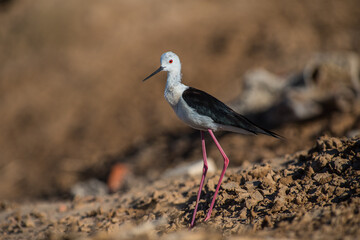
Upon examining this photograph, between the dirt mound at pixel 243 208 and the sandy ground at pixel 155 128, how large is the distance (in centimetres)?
2

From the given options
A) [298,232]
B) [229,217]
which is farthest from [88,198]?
[298,232]

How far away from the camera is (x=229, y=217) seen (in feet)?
11.8

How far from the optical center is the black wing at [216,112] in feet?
12.4

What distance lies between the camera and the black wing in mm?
3766

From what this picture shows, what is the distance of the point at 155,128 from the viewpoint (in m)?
10.3

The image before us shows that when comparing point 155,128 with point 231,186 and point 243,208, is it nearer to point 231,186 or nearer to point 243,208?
point 231,186

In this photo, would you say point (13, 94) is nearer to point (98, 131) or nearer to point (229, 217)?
point (98, 131)

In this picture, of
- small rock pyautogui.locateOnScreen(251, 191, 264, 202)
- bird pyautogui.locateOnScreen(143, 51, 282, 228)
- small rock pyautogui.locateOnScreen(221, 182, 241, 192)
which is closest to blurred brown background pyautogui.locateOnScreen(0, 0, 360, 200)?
small rock pyautogui.locateOnScreen(221, 182, 241, 192)

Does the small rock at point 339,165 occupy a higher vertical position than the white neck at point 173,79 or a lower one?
lower

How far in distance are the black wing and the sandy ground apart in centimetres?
64

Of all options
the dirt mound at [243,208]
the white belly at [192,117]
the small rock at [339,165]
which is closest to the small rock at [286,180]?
the dirt mound at [243,208]

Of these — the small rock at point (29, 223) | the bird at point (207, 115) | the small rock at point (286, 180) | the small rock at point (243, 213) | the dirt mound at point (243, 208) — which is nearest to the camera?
the dirt mound at point (243, 208)

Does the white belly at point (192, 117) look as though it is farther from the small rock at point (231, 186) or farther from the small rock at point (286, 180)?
the small rock at point (286, 180)

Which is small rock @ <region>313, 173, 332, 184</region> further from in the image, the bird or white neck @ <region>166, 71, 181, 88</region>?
white neck @ <region>166, 71, 181, 88</region>
